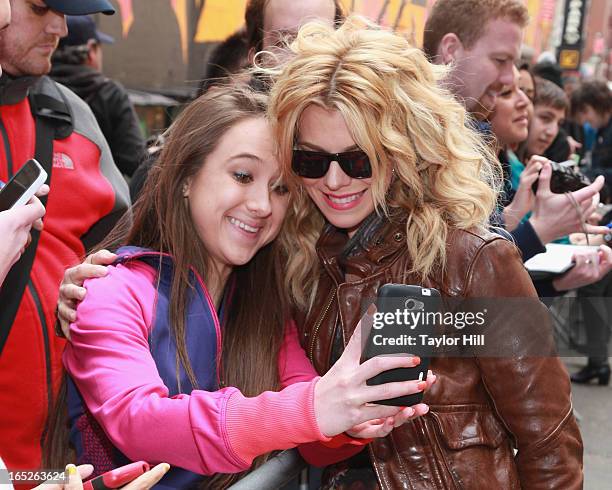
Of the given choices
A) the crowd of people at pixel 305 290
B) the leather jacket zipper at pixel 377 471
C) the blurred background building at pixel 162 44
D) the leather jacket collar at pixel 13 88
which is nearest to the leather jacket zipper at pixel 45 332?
the crowd of people at pixel 305 290

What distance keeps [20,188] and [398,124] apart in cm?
98

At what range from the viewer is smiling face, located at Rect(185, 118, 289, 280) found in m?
2.17

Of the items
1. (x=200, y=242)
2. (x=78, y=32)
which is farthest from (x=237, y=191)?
(x=78, y=32)

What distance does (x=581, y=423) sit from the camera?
6.09 meters

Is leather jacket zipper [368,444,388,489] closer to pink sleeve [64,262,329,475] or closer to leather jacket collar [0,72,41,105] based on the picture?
pink sleeve [64,262,329,475]

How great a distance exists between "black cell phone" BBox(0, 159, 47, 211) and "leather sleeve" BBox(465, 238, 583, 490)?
1.13 meters

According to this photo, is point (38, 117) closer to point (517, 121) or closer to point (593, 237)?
point (517, 121)

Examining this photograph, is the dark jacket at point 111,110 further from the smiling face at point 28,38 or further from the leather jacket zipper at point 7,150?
the leather jacket zipper at point 7,150

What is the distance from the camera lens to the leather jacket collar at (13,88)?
291cm

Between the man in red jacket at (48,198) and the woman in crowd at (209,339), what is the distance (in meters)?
0.62

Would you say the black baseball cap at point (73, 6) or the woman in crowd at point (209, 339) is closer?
the woman in crowd at point (209, 339)

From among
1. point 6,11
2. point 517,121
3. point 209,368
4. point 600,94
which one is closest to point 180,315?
point 209,368

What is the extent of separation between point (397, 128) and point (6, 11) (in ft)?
3.40

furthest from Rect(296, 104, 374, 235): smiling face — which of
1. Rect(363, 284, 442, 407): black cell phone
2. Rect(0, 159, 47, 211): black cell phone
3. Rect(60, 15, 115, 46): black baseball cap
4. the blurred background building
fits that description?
the blurred background building
